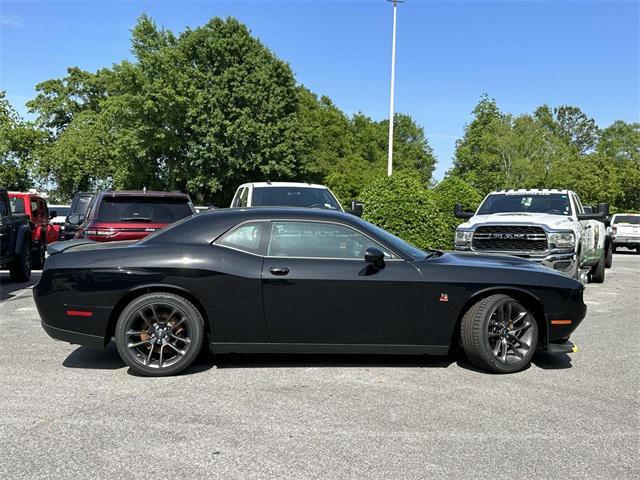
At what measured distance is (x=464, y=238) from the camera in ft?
34.0

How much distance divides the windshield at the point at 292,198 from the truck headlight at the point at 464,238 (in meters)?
2.30

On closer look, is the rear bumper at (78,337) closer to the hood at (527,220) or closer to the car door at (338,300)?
the car door at (338,300)

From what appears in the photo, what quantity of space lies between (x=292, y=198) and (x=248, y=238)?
6218mm

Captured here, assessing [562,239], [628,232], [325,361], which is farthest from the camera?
[628,232]

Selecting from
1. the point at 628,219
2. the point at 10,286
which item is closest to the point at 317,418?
the point at 10,286

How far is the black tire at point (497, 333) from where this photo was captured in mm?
5281

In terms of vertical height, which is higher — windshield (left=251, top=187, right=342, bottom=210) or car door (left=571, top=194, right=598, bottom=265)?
windshield (left=251, top=187, right=342, bottom=210)

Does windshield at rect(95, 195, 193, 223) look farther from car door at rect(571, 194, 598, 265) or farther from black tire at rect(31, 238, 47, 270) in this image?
car door at rect(571, 194, 598, 265)

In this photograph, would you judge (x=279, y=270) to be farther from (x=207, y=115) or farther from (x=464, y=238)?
(x=207, y=115)

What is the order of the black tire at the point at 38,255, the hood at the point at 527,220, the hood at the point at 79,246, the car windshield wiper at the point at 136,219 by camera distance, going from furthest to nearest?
the black tire at the point at 38,255 < the hood at the point at 527,220 < the car windshield wiper at the point at 136,219 < the hood at the point at 79,246

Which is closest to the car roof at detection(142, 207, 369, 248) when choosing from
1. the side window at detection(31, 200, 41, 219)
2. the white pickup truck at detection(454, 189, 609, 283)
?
the white pickup truck at detection(454, 189, 609, 283)

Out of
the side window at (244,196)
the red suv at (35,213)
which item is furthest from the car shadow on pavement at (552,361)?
the red suv at (35,213)

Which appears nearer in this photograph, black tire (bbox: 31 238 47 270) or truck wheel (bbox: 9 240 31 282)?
truck wheel (bbox: 9 240 31 282)

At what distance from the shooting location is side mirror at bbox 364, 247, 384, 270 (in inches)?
203
